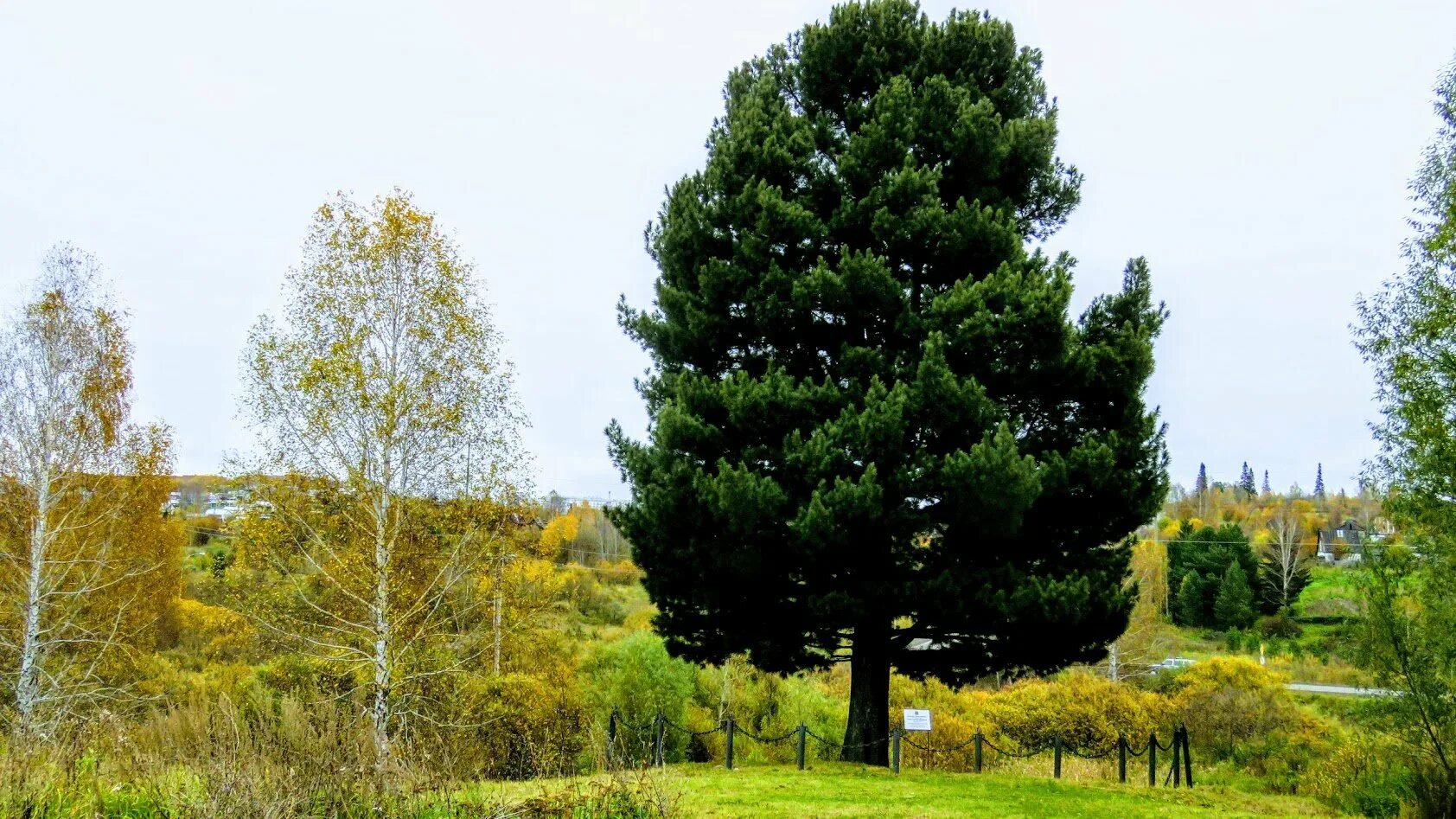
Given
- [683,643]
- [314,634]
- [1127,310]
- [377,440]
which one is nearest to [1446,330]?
[1127,310]

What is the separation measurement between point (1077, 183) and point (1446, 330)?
5003 mm

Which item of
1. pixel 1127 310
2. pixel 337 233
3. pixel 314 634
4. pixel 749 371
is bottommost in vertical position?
pixel 314 634

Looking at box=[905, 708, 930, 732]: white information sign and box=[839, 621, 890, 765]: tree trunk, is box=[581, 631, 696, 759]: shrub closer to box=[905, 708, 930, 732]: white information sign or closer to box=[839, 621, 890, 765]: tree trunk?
box=[839, 621, 890, 765]: tree trunk

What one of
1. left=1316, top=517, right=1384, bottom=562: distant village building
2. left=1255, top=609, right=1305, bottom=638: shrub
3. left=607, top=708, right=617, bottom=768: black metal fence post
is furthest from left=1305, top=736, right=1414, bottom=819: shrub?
left=1316, top=517, right=1384, bottom=562: distant village building

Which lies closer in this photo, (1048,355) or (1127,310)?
(1048,355)

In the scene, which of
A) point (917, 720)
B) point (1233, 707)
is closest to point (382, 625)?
point (917, 720)

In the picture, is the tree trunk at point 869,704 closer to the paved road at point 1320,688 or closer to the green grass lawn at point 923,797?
the green grass lawn at point 923,797

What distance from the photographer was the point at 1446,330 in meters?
11.9

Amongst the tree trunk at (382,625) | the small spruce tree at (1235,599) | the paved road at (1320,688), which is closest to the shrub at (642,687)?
the tree trunk at (382,625)

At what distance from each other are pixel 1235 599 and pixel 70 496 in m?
42.6

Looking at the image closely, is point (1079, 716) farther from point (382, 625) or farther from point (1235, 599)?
point (1235, 599)

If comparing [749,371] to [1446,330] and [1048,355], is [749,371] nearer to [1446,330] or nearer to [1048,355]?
[1048,355]

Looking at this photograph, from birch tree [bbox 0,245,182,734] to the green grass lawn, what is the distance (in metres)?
12.4

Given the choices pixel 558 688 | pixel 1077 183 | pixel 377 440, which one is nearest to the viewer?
pixel 1077 183
